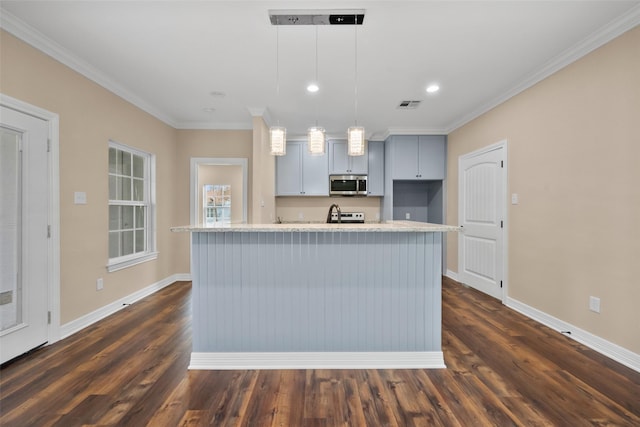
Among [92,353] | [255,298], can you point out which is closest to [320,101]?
[255,298]

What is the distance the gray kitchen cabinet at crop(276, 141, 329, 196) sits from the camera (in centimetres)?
531

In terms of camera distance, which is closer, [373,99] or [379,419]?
[379,419]

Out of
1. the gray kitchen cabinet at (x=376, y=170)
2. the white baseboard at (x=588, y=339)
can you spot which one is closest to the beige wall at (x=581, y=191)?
the white baseboard at (x=588, y=339)

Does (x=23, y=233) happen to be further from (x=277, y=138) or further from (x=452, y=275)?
(x=452, y=275)

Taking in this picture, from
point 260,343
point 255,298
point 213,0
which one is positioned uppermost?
point 213,0

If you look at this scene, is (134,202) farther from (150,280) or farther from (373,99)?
(373,99)

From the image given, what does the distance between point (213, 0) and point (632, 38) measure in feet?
10.0

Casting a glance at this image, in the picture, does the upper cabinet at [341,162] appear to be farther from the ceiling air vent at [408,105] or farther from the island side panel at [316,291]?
the island side panel at [316,291]

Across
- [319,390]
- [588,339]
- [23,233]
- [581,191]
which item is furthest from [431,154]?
[23,233]

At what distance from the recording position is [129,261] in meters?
3.57

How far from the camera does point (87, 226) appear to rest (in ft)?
9.52

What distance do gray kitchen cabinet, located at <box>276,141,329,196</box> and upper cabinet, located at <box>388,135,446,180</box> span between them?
1.24 meters

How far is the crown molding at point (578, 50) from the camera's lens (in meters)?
2.13

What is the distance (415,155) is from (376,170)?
0.74 metres
